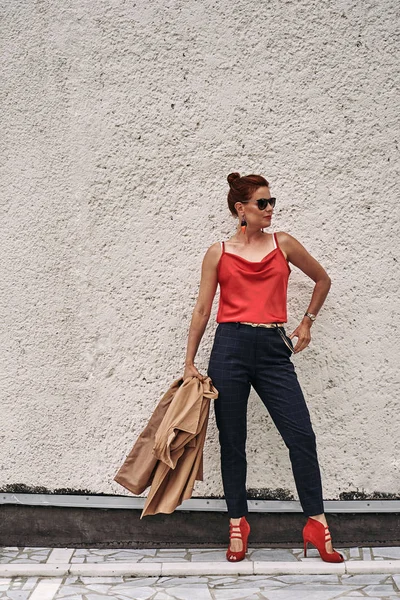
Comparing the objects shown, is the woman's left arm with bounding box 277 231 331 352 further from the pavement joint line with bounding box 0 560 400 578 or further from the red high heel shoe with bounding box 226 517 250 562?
the pavement joint line with bounding box 0 560 400 578

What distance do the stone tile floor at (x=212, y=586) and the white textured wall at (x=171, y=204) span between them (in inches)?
15.7

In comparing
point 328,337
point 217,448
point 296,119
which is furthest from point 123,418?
point 296,119

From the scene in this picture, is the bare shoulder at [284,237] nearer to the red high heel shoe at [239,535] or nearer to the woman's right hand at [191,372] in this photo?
the woman's right hand at [191,372]

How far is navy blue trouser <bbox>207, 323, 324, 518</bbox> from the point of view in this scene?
3729 mm

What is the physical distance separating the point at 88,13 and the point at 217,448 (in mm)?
2474

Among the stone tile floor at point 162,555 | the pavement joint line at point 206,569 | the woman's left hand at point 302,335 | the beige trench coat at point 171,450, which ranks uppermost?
the woman's left hand at point 302,335

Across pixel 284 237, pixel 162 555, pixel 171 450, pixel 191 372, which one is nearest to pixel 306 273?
pixel 284 237

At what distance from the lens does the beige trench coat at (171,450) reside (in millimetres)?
3678

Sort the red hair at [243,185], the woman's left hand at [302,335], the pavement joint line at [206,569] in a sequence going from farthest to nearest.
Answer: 1. the woman's left hand at [302,335]
2. the red hair at [243,185]
3. the pavement joint line at [206,569]

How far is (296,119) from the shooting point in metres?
4.01

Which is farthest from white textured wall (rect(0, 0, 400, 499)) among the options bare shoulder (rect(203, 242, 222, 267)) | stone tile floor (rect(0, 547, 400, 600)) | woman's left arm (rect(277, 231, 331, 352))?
stone tile floor (rect(0, 547, 400, 600))

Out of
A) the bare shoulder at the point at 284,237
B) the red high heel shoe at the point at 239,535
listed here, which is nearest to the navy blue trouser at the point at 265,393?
the red high heel shoe at the point at 239,535

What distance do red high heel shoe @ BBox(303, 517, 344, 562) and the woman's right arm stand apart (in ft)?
3.01

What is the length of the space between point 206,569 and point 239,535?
0.85 feet
